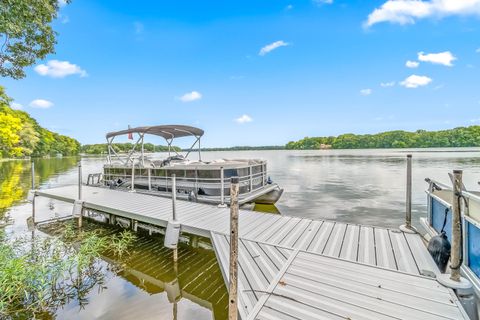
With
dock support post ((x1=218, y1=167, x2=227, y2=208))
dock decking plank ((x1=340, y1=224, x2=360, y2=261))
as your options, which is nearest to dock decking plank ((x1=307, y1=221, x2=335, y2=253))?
dock decking plank ((x1=340, y1=224, x2=360, y2=261))

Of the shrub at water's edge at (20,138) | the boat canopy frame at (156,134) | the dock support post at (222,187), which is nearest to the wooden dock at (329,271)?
the dock support post at (222,187)

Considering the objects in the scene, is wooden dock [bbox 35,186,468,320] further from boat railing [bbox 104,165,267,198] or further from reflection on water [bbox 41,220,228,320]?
boat railing [bbox 104,165,267,198]

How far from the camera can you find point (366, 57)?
2186cm

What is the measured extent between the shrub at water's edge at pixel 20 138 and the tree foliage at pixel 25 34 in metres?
16.2

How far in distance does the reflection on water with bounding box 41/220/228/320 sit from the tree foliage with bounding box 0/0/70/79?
537cm

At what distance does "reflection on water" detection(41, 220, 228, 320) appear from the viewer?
330 cm

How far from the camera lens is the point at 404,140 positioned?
235ft

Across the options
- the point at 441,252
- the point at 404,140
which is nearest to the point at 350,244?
the point at 441,252

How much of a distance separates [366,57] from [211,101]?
1640 cm

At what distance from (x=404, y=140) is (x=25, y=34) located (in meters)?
86.1

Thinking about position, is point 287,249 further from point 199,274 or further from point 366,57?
point 366,57

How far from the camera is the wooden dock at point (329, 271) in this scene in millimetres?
2066

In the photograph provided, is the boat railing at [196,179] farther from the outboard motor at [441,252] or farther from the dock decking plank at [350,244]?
the outboard motor at [441,252]

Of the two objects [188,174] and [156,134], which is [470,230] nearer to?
[188,174]
